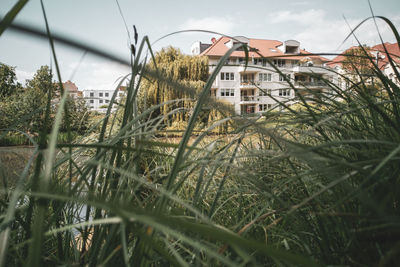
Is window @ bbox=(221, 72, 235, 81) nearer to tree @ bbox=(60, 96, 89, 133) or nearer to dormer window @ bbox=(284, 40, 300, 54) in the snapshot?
dormer window @ bbox=(284, 40, 300, 54)

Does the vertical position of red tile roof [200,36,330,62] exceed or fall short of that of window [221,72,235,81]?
it exceeds it

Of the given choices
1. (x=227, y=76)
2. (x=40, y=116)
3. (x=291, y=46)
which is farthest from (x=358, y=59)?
(x=291, y=46)

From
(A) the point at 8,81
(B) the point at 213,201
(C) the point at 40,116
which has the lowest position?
(B) the point at 213,201

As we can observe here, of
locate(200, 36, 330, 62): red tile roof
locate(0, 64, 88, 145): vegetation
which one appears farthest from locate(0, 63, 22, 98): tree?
locate(0, 64, 88, 145): vegetation

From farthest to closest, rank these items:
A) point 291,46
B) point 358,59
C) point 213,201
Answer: point 291,46 → point 358,59 → point 213,201

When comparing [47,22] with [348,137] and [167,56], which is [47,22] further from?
[167,56]

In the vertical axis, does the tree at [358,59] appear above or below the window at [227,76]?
below

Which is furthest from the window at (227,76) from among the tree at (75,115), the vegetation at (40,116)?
the tree at (75,115)

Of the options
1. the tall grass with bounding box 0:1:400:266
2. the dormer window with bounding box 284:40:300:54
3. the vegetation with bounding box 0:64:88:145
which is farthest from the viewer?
the dormer window with bounding box 284:40:300:54

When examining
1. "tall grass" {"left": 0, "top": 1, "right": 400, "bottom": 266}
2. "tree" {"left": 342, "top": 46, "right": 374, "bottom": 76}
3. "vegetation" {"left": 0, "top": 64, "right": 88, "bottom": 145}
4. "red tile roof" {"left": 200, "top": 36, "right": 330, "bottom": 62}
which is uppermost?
"red tile roof" {"left": 200, "top": 36, "right": 330, "bottom": 62}

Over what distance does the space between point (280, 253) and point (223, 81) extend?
24500 mm

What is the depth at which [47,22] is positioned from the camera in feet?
0.95

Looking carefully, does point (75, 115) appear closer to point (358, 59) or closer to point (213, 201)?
point (213, 201)

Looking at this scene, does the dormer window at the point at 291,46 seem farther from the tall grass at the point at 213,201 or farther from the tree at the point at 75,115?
the tall grass at the point at 213,201
